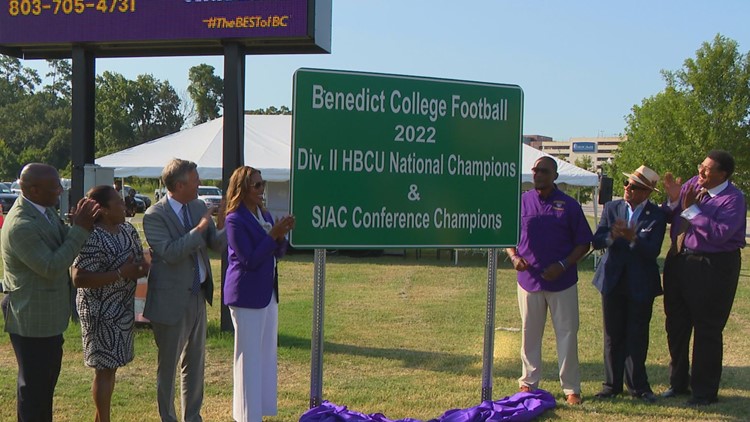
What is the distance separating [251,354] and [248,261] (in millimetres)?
640

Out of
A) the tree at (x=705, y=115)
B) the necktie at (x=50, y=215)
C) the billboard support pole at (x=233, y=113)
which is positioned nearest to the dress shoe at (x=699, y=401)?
the billboard support pole at (x=233, y=113)

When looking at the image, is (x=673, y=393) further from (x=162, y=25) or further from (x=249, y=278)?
(x=162, y=25)

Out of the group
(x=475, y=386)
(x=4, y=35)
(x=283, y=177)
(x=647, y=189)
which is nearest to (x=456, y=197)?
(x=647, y=189)

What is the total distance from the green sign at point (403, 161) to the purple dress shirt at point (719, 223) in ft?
5.33

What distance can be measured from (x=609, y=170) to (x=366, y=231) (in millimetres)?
33320

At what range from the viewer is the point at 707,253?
569 cm

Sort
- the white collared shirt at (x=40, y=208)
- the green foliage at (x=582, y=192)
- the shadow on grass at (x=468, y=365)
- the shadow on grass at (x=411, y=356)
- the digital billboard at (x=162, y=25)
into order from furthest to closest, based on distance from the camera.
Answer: the green foliage at (x=582, y=192) < the digital billboard at (x=162, y=25) < the shadow on grass at (x=411, y=356) < the shadow on grass at (x=468, y=365) < the white collared shirt at (x=40, y=208)

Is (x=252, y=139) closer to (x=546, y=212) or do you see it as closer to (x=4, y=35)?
(x=4, y=35)

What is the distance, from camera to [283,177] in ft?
56.9

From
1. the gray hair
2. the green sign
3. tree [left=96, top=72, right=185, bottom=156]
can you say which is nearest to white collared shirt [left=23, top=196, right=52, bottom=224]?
the gray hair

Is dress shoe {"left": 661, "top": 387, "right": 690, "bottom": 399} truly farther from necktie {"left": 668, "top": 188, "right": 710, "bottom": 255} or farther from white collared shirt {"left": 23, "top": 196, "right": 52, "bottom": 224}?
white collared shirt {"left": 23, "top": 196, "right": 52, "bottom": 224}

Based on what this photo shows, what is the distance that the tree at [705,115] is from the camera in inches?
931

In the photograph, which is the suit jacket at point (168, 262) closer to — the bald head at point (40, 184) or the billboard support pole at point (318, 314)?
the bald head at point (40, 184)

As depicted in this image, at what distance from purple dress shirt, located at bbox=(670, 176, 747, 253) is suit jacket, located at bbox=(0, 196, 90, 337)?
4.45 m
